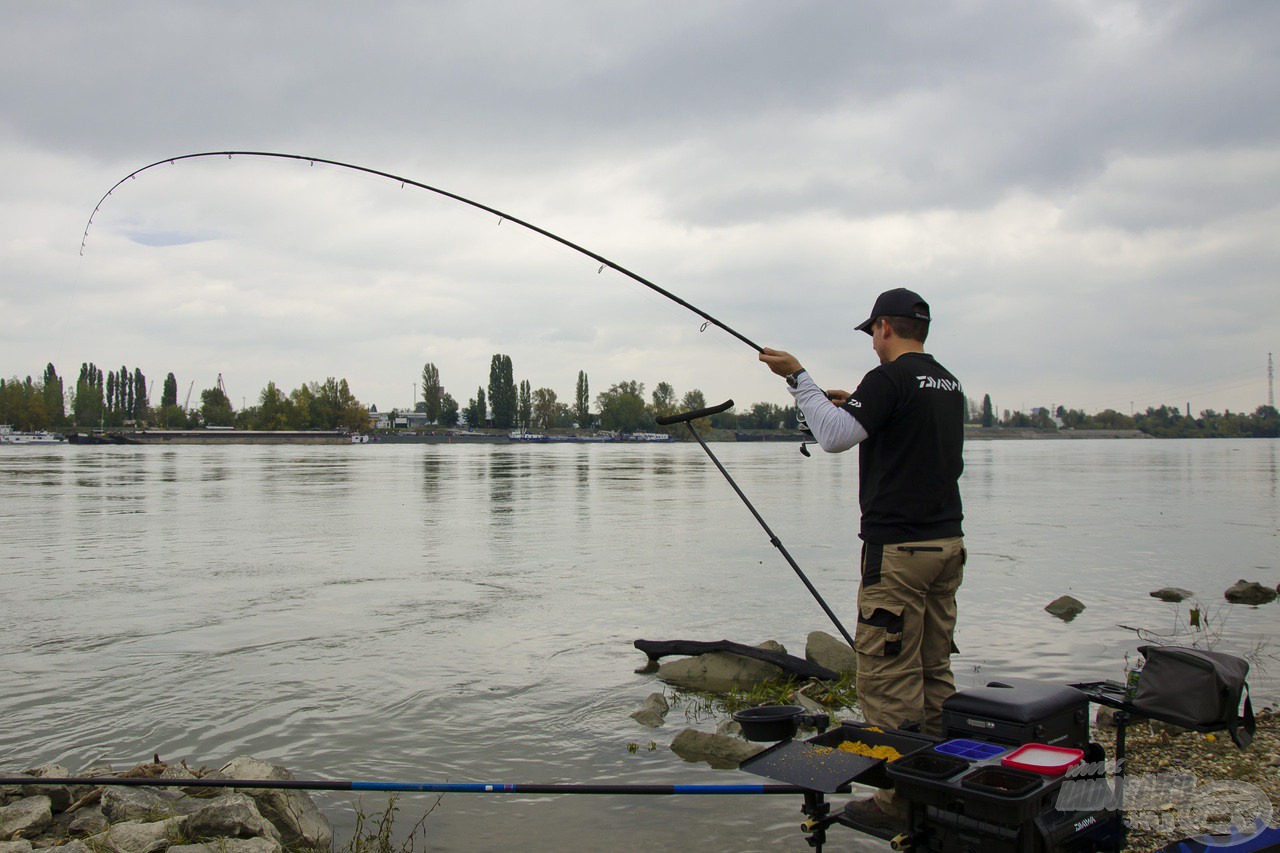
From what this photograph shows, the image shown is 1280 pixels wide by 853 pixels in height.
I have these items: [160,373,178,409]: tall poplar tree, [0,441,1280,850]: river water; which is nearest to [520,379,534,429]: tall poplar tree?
[160,373,178,409]: tall poplar tree

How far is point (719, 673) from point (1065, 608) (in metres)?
5.49

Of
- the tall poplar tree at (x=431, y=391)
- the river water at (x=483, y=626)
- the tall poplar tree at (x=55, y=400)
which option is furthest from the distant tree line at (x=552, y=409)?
the river water at (x=483, y=626)

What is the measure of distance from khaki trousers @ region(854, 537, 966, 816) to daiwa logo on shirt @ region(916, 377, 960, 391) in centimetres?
68

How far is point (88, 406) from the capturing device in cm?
15238

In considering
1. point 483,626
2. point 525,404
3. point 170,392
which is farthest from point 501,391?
point 483,626

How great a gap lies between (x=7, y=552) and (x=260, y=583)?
638 cm

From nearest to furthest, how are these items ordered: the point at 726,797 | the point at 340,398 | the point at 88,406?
the point at 726,797
the point at 88,406
the point at 340,398

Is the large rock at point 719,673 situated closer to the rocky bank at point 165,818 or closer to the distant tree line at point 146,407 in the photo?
the rocky bank at point 165,818

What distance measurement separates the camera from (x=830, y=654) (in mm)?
8203

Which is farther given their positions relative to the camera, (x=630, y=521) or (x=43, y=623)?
(x=630, y=521)

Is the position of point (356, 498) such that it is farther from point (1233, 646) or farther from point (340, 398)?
point (340, 398)

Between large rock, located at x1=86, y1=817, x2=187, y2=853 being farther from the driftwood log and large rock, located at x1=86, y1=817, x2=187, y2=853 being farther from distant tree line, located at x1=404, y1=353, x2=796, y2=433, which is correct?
distant tree line, located at x1=404, y1=353, x2=796, y2=433

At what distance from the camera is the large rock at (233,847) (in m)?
4.10

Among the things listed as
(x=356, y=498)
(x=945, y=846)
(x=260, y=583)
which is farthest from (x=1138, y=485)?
(x=945, y=846)
